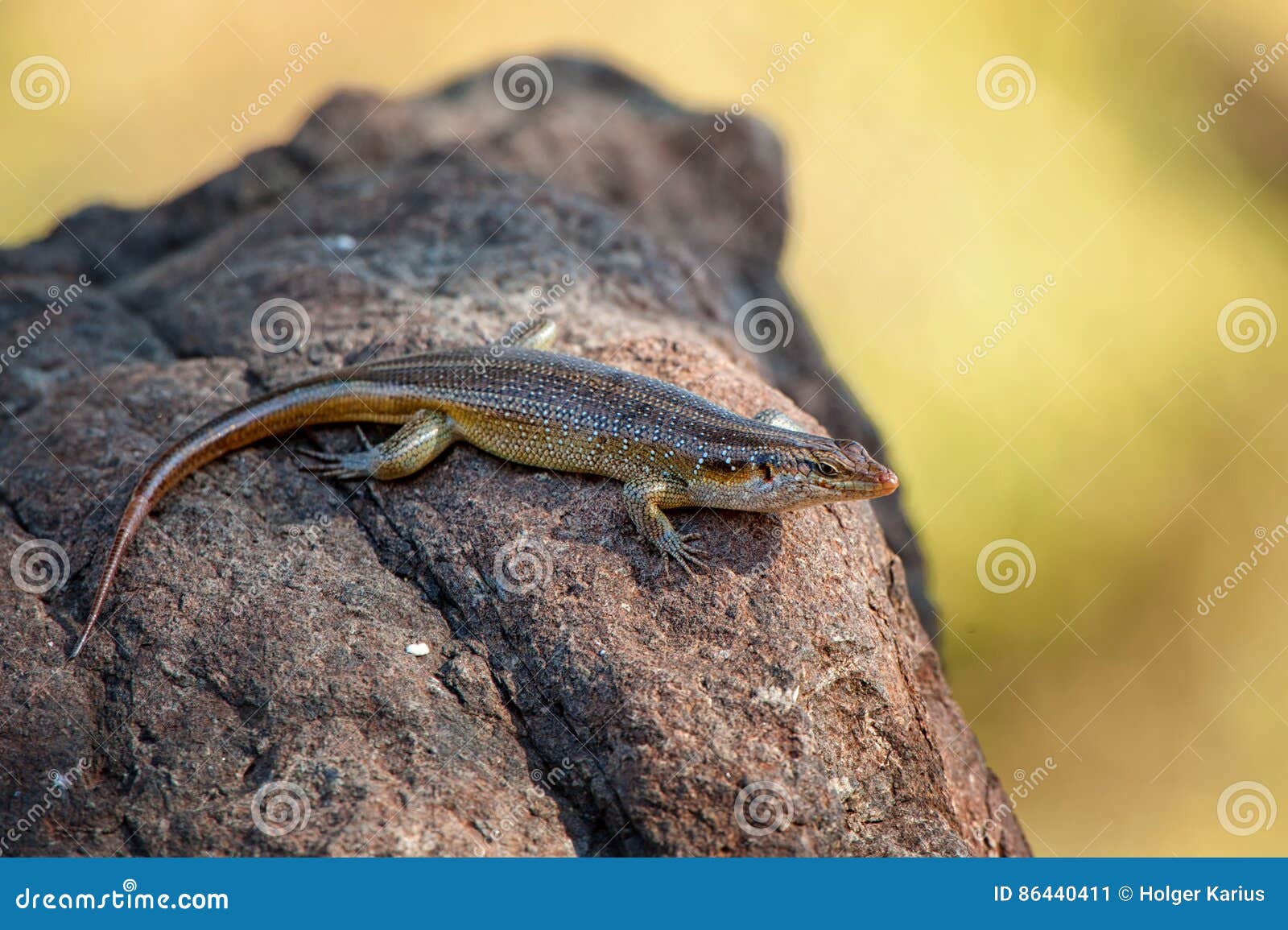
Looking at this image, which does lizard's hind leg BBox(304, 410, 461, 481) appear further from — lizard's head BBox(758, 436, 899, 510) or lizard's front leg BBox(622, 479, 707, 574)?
lizard's head BBox(758, 436, 899, 510)

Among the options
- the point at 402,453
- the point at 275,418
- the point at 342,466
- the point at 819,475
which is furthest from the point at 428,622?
the point at 819,475

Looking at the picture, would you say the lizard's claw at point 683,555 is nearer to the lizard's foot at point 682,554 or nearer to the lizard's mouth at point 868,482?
the lizard's foot at point 682,554

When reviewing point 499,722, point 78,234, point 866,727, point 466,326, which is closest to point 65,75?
point 78,234

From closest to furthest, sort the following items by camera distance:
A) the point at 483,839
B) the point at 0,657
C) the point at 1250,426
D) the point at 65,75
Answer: the point at 483,839 < the point at 0,657 < the point at 1250,426 < the point at 65,75

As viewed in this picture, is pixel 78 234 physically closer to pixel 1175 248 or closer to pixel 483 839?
pixel 483 839

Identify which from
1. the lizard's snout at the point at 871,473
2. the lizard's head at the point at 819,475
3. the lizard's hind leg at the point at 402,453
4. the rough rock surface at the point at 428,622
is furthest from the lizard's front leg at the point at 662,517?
the lizard's hind leg at the point at 402,453

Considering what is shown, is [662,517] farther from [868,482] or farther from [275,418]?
[275,418]
